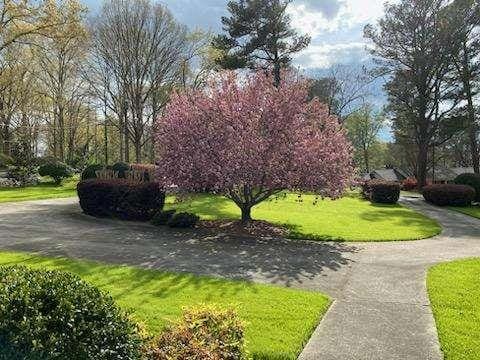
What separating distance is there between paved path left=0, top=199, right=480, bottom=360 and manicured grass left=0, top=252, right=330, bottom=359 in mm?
298

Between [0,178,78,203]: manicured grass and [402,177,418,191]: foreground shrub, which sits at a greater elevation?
[0,178,78,203]: manicured grass

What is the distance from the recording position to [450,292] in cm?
832

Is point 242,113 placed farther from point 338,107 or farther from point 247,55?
point 338,107

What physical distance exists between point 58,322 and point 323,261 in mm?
7994

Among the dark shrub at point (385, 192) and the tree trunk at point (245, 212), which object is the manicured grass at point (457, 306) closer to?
the tree trunk at point (245, 212)

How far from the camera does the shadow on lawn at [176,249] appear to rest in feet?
31.9

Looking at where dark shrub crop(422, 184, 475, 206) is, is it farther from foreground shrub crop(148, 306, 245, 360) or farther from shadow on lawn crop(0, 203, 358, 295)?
foreground shrub crop(148, 306, 245, 360)

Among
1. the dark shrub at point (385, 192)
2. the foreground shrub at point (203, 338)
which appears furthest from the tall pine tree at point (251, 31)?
the foreground shrub at point (203, 338)

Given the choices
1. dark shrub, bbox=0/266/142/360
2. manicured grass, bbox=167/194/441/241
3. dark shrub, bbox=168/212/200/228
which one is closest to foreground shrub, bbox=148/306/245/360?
dark shrub, bbox=0/266/142/360

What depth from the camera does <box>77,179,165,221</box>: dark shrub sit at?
642 inches

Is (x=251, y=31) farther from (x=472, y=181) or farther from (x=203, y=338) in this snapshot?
(x=203, y=338)

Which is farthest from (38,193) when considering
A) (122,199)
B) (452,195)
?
(452,195)

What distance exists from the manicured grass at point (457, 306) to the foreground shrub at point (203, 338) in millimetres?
2589

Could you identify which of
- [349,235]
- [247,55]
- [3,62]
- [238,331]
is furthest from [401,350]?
[3,62]
